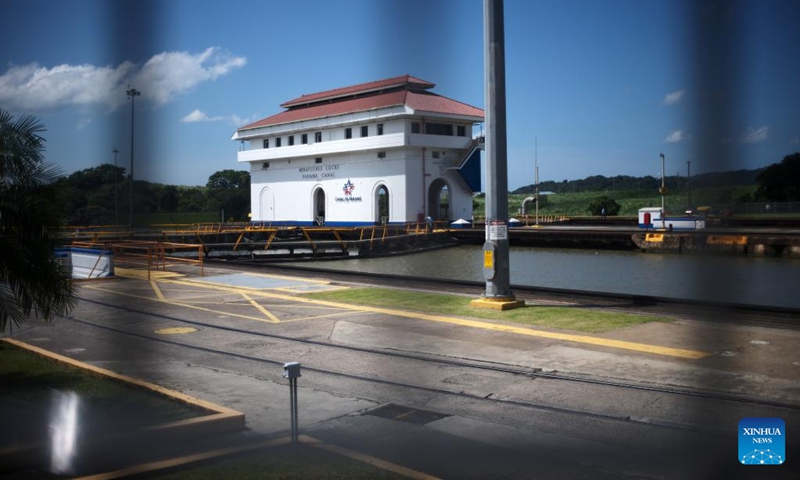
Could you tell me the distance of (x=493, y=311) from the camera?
1311 centimetres

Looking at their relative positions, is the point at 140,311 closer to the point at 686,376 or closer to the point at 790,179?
the point at 686,376

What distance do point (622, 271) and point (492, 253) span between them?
17.0 m

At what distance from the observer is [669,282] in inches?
944

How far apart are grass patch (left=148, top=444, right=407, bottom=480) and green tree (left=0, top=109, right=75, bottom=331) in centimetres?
247

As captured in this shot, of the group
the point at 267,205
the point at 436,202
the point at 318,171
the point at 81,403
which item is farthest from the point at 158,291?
the point at 436,202

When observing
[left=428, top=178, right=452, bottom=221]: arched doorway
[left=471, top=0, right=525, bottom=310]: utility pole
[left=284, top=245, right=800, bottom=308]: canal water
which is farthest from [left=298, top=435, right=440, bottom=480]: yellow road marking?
[left=428, top=178, right=452, bottom=221]: arched doorway

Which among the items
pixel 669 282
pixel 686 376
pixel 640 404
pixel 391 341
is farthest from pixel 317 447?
pixel 669 282

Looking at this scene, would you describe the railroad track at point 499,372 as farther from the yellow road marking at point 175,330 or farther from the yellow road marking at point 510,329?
the yellow road marking at point 510,329

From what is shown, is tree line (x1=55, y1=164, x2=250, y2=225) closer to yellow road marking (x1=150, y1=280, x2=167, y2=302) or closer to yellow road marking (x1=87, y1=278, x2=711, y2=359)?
yellow road marking (x1=87, y1=278, x2=711, y2=359)

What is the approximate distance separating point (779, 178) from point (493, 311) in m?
11.0

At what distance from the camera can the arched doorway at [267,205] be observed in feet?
133

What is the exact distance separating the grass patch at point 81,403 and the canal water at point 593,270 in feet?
37.5

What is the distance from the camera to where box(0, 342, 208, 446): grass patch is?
18.6 feet

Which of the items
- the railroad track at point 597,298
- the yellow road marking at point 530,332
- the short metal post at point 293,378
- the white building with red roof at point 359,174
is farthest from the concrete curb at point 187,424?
the white building with red roof at point 359,174
